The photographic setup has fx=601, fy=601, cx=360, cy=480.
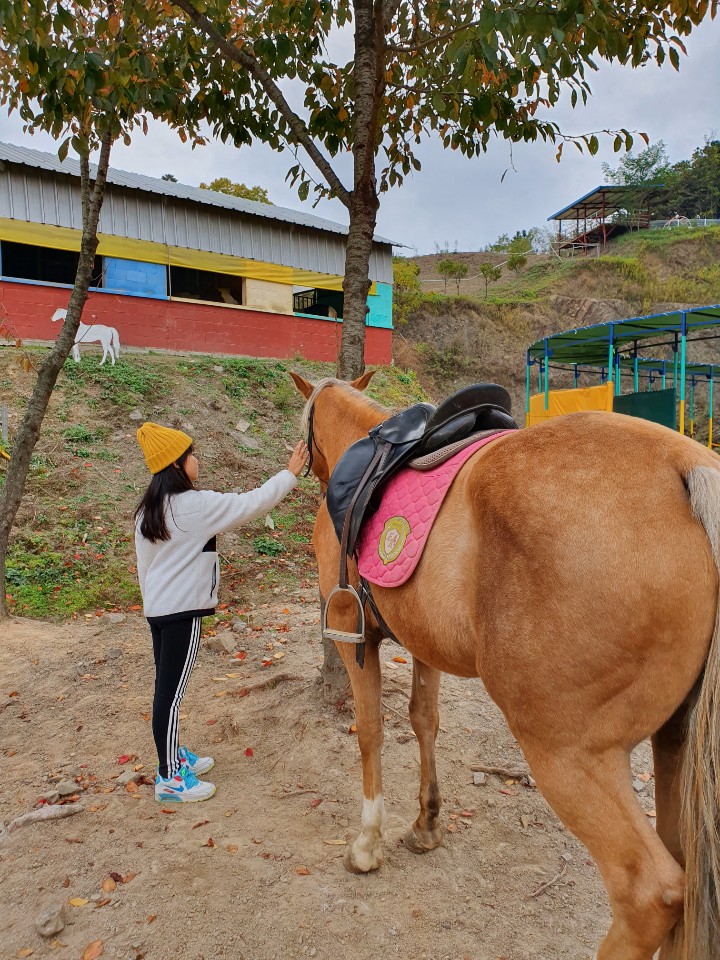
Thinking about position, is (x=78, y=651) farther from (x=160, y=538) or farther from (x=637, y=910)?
(x=637, y=910)

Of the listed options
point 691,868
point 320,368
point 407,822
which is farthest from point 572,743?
point 320,368

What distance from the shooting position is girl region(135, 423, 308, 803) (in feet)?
9.66

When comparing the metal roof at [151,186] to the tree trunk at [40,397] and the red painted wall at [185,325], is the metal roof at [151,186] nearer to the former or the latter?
the red painted wall at [185,325]

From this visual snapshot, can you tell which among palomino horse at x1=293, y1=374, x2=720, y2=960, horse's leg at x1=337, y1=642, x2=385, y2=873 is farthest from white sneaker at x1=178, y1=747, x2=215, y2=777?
palomino horse at x1=293, y1=374, x2=720, y2=960

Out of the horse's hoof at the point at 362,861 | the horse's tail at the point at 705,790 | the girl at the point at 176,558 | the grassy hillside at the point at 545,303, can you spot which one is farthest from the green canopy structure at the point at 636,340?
the horse's tail at the point at 705,790

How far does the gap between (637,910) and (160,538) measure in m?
2.35

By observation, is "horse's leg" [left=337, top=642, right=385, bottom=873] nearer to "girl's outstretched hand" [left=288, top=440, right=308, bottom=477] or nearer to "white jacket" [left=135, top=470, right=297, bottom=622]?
"white jacket" [left=135, top=470, right=297, bottom=622]

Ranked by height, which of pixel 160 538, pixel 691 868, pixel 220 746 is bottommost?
pixel 220 746

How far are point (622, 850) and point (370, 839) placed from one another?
1.43 metres

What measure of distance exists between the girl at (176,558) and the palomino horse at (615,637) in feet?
4.94

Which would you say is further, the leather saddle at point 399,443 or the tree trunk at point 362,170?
the tree trunk at point 362,170

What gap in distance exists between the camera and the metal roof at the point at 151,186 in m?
12.5

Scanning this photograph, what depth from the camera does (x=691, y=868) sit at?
1.46m

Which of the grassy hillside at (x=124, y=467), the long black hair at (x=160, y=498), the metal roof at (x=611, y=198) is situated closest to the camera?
the long black hair at (x=160, y=498)
